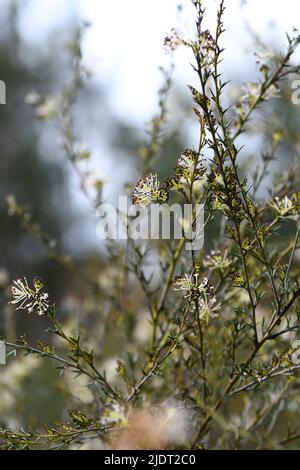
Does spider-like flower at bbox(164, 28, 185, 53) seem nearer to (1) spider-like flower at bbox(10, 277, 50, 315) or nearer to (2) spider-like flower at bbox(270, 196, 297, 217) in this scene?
(2) spider-like flower at bbox(270, 196, 297, 217)

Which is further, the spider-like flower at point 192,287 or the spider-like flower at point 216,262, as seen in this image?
the spider-like flower at point 216,262

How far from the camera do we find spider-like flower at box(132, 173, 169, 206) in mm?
1288

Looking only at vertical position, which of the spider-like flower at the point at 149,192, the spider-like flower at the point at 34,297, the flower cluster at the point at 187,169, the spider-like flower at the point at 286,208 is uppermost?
the flower cluster at the point at 187,169

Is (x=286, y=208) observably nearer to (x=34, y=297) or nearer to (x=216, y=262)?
(x=216, y=262)

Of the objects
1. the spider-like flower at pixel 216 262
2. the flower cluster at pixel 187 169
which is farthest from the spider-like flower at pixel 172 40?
the spider-like flower at pixel 216 262

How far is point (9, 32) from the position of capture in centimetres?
1238

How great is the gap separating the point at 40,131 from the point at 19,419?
38.8 ft

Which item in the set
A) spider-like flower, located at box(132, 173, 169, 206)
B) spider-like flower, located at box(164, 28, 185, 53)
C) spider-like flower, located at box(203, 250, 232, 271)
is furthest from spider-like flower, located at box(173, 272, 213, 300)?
spider-like flower, located at box(164, 28, 185, 53)

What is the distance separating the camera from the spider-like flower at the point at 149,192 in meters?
1.29

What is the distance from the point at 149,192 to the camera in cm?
130

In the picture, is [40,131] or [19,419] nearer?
[19,419]

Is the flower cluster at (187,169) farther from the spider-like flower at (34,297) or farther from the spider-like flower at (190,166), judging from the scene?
the spider-like flower at (34,297)
